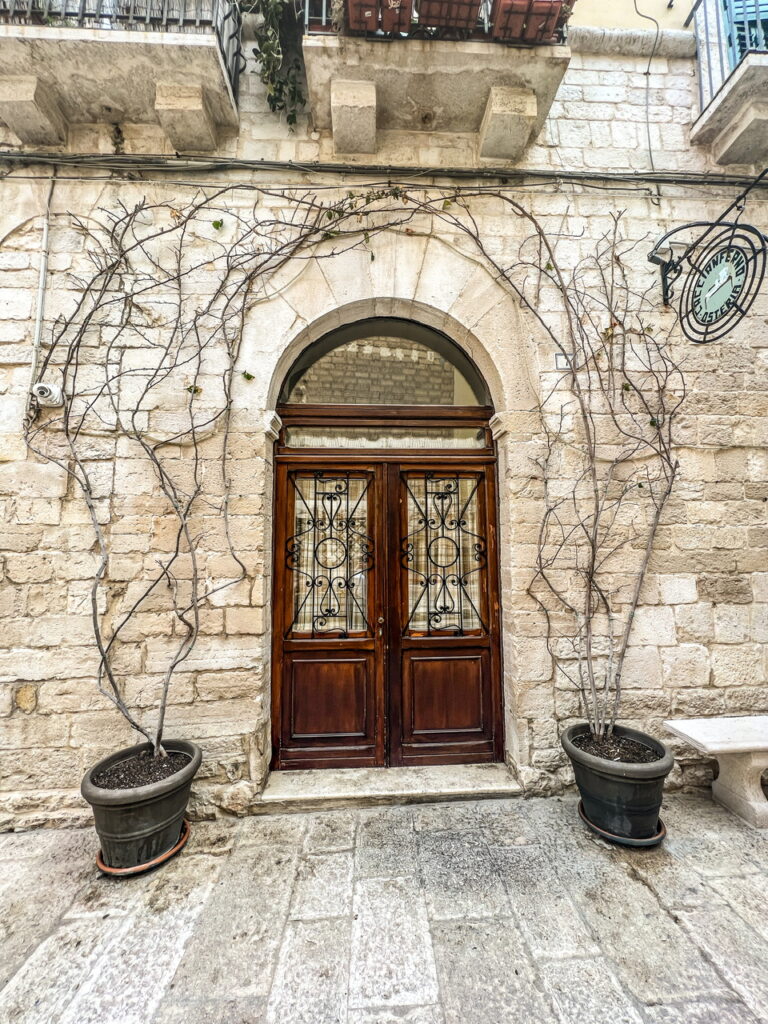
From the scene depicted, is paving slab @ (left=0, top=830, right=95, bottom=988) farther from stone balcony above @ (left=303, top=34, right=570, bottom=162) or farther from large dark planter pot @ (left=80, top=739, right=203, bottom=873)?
stone balcony above @ (left=303, top=34, right=570, bottom=162)

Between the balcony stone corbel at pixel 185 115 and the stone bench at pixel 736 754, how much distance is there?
4.62m

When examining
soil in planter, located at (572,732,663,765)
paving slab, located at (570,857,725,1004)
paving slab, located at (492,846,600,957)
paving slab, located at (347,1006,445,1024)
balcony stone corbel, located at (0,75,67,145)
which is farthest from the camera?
balcony stone corbel, located at (0,75,67,145)

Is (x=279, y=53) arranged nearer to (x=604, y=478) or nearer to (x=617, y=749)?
(x=604, y=478)

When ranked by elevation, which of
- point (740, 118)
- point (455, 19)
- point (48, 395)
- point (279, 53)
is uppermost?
point (279, 53)

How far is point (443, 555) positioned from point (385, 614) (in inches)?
22.0

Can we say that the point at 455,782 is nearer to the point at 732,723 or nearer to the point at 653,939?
the point at 653,939

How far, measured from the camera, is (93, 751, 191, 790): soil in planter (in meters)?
2.17

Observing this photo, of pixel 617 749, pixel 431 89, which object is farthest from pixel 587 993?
pixel 431 89

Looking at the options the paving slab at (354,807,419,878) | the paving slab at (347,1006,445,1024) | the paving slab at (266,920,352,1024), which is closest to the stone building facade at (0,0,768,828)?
the paving slab at (354,807,419,878)

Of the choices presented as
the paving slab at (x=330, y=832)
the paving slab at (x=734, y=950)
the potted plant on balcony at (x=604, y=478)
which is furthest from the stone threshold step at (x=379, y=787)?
the paving slab at (x=734, y=950)

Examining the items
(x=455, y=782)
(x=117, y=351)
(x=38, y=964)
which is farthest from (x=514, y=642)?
(x=117, y=351)

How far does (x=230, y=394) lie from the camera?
272 cm

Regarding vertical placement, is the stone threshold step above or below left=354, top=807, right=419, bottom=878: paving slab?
above

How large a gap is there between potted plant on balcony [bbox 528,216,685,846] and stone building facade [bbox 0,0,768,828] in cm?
10
